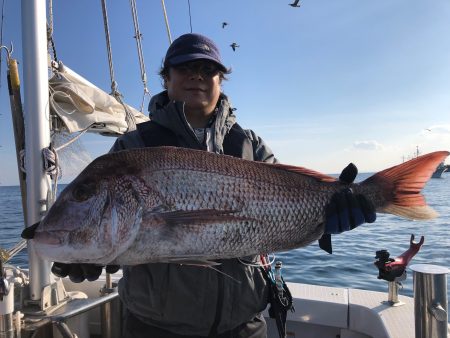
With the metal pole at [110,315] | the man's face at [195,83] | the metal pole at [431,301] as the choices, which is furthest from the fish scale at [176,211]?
the metal pole at [110,315]

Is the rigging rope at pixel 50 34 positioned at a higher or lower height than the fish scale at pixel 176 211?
higher

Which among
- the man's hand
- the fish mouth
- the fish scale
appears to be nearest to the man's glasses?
the fish scale

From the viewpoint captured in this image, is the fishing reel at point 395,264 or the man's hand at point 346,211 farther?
the fishing reel at point 395,264

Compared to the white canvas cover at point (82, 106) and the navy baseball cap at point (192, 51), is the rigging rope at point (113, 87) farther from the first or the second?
the navy baseball cap at point (192, 51)

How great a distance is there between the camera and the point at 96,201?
2.03 m

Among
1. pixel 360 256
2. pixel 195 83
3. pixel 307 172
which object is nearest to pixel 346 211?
pixel 307 172

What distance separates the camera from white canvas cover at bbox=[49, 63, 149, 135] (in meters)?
4.25

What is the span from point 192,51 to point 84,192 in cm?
123

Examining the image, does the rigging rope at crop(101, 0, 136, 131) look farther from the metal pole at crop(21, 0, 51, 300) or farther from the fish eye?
the fish eye

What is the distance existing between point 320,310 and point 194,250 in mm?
2957

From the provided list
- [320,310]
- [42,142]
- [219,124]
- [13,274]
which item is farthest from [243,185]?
[13,274]

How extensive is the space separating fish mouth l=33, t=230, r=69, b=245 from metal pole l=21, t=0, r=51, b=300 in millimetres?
1818

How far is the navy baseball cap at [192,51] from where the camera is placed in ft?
8.59

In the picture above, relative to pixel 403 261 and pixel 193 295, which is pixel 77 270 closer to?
pixel 193 295
